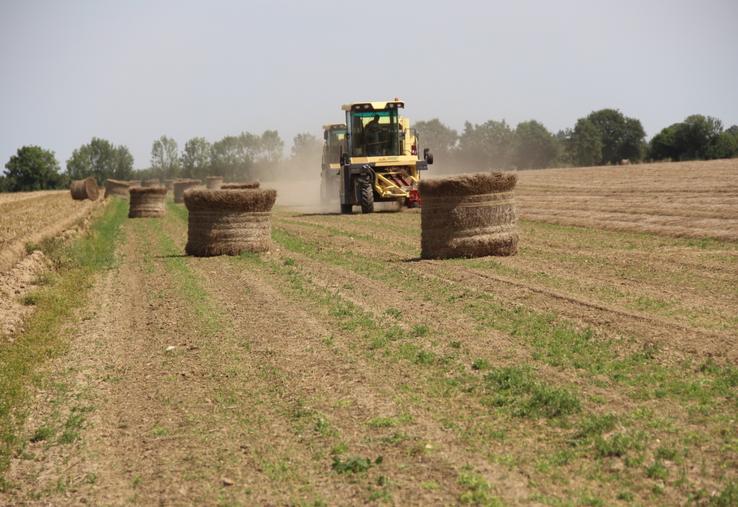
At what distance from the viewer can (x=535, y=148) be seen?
406ft

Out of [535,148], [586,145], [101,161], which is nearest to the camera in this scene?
[586,145]

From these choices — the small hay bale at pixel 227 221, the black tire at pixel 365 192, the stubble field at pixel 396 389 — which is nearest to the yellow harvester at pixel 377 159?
the black tire at pixel 365 192

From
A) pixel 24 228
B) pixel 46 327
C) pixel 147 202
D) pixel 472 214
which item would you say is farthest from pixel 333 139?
pixel 46 327

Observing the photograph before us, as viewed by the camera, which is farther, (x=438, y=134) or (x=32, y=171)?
(x=438, y=134)

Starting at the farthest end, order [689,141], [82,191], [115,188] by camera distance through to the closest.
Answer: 1. [689,141]
2. [115,188]
3. [82,191]

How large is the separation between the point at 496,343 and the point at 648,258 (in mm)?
6438

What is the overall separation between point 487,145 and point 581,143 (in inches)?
1131

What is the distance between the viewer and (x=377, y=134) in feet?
95.4

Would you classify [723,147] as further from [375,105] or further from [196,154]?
[196,154]

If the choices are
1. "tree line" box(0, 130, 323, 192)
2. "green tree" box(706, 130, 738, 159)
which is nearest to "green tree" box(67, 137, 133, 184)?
"tree line" box(0, 130, 323, 192)

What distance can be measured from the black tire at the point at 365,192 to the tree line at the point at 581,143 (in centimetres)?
3062

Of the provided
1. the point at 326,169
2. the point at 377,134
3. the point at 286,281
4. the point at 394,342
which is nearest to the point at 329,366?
the point at 394,342

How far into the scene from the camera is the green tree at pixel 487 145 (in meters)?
122

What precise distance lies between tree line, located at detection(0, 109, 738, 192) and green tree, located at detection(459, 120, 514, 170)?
0.41 ft
